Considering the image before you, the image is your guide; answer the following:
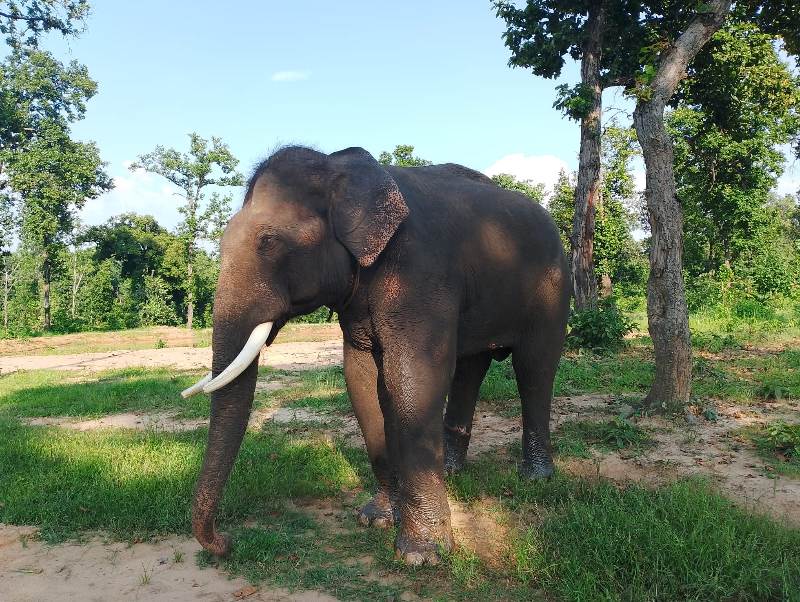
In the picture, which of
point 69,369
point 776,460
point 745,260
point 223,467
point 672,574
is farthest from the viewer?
point 745,260

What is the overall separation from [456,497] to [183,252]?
31.3 meters

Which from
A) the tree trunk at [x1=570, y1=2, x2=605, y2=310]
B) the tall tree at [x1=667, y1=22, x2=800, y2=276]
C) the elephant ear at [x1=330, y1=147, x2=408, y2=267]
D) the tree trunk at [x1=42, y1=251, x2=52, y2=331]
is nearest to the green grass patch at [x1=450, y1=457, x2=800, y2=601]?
the elephant ear at [x1=330, y1=147, x2=408, y2=267]

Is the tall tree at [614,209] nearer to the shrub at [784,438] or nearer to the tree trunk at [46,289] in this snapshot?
the shrub at [784,438]

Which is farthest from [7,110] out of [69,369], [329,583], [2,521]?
[329,583]

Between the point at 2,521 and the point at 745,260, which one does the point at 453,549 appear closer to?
the point at 2,521

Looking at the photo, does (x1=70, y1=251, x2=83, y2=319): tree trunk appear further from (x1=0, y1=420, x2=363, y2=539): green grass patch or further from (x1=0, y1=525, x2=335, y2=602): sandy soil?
(x1=0, y1=525, x2=335, y2=602): sandy soil

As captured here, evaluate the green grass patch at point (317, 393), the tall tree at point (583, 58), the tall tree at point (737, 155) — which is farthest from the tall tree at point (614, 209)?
the green grass patch at point (317, 393)

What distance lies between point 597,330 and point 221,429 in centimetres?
1010

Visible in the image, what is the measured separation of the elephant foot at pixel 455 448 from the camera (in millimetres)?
5387

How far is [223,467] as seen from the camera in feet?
11.4

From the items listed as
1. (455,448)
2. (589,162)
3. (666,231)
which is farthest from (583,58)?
(455,448)

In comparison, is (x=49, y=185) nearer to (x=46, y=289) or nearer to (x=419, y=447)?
(x=46, y=289)

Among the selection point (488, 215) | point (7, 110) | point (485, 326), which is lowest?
point (485, 326)

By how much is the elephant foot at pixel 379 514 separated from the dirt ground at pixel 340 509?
0.39 meters
